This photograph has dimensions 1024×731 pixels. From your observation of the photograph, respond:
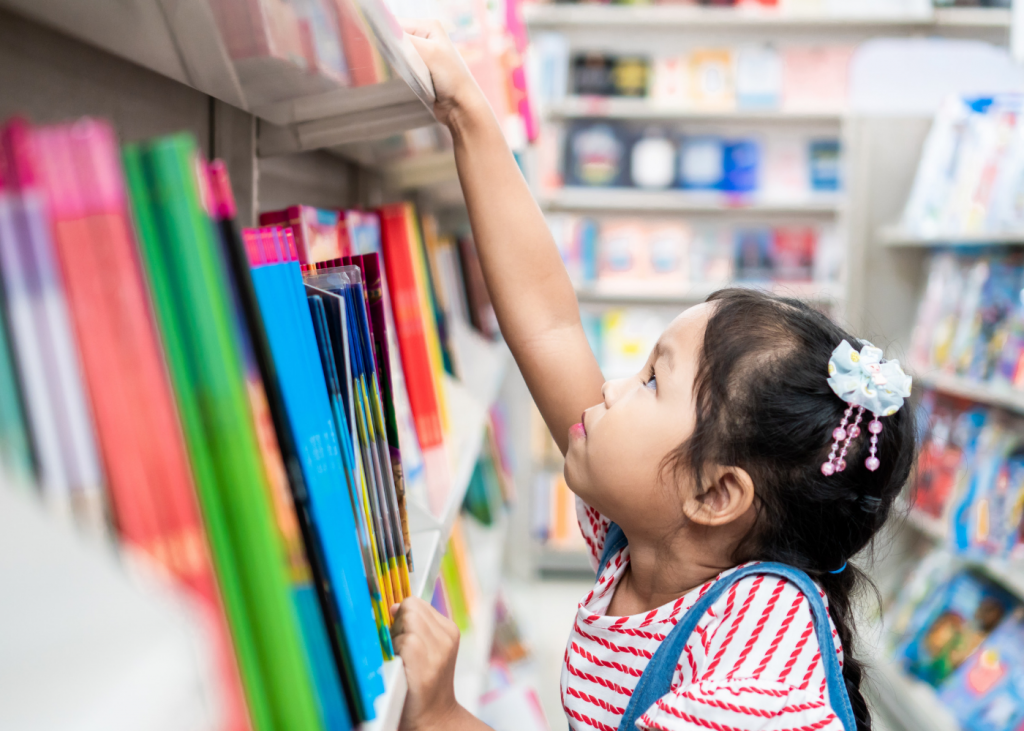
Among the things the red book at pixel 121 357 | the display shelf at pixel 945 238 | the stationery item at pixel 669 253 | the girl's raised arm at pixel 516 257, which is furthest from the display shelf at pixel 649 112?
the red book at pixel 121 357

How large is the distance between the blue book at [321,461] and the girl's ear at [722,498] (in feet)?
1.34

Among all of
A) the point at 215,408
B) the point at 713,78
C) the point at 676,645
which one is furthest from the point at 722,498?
the point at 713,78

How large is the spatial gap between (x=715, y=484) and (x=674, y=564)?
119mm

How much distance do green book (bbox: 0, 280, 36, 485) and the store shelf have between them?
74.8 inches

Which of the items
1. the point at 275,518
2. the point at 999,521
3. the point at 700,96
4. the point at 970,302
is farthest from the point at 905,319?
the point at 275,518

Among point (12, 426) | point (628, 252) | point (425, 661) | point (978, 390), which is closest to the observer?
point (12, 426)

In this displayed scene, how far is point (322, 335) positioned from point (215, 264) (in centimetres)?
21

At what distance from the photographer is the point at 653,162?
3.57m

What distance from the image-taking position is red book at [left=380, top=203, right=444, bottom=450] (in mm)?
1034

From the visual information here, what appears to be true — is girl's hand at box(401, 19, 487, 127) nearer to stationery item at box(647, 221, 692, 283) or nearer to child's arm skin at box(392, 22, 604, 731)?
child's arm skin at box(392, 22, 604, 731)

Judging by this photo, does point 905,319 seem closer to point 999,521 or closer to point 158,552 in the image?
point 999,521

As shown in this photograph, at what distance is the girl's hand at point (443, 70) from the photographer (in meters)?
0.79

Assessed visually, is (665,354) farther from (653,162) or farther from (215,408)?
(653,162)

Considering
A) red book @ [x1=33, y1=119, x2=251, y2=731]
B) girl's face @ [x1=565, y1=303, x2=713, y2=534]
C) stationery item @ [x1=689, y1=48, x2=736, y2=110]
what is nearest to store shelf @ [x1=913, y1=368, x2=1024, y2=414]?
girl's face @ [x1=565, y1=303, x2=713, y2=534]
